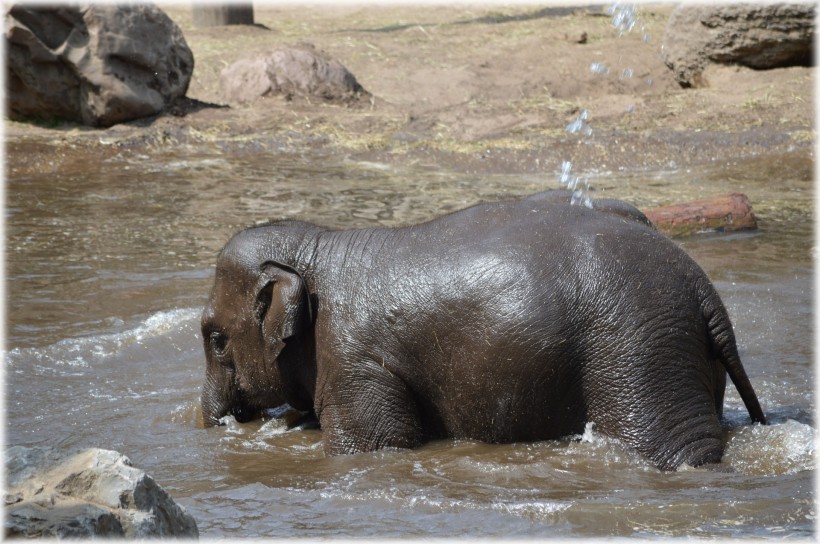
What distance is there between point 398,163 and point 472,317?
30.8ft

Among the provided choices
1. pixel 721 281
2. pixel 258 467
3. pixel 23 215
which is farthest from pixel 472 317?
pixel 23 215

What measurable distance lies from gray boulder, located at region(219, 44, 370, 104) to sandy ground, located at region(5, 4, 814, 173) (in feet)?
0.83

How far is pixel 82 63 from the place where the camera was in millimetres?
16031

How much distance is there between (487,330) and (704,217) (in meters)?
5.80

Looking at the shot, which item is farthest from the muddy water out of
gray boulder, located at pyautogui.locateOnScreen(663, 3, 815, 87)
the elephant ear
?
gray boulder, located at pyautogui.locateOnScreen(663, 3, 815, 87)

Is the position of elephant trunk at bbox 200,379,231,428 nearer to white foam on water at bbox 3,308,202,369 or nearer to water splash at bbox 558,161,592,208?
white foam on water at bbox 3,308,202,369

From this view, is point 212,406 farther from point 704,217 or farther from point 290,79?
point 290,79

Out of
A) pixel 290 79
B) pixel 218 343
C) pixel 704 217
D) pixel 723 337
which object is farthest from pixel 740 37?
pixel 218 343

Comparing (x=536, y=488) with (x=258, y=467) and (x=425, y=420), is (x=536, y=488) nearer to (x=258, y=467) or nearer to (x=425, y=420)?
(x=425, y=420)

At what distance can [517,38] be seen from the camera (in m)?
21.0

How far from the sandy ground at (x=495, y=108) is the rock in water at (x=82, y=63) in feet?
1.03

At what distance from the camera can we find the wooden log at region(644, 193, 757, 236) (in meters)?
10.6

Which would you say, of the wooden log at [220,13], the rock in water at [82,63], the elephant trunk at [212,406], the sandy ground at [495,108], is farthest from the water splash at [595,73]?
the wooden log at [220,13]

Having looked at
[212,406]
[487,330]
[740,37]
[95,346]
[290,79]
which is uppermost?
[740,37]
